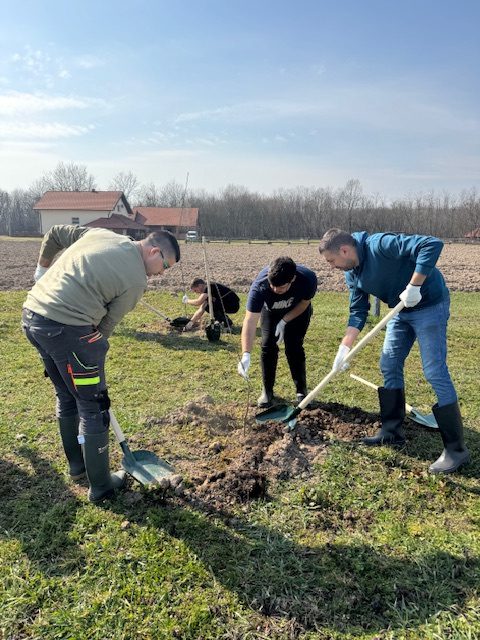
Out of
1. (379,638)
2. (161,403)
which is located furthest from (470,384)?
(379,638)

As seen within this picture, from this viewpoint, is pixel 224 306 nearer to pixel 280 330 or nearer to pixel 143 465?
pixel 280 330

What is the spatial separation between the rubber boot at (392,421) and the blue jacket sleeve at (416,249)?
1.21m

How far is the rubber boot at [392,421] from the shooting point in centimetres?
407

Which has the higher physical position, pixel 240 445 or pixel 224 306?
pixel 224 306

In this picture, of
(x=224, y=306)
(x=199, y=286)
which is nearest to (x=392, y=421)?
(x=224, y=306)

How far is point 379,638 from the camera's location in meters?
2.25

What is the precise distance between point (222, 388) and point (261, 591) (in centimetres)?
311

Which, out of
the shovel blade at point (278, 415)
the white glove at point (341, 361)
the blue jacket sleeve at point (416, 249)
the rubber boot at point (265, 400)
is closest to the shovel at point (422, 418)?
the white glove at point (341, 361)

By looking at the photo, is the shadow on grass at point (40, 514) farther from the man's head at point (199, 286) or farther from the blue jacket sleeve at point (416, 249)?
the man's head at point (199, 286)

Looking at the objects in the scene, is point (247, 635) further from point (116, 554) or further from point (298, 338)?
point (298, 338)

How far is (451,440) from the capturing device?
11.9 feet

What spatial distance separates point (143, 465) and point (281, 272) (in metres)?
1.94

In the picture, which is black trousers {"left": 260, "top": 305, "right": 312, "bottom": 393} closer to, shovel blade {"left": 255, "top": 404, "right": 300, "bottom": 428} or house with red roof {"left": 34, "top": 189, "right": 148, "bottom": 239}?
shovel blade {"left": 255, "top": 404, "right": 300, "bottom": 428}

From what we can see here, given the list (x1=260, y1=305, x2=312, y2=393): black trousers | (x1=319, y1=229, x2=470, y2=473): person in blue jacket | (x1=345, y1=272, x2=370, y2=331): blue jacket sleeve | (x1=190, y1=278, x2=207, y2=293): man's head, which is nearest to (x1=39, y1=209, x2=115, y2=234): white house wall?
(x1=190, y1=278, x2=207, y2=293): man's head
